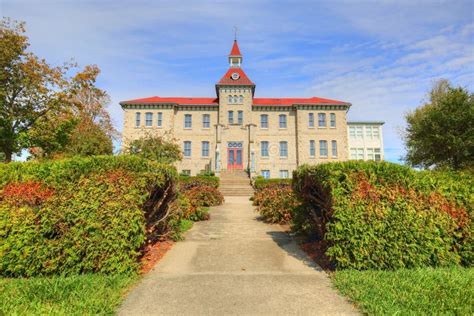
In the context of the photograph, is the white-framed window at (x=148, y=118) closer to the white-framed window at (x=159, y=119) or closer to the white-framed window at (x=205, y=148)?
the white-framed window at (x=159, y=119)

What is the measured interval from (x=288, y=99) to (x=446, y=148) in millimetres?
18411

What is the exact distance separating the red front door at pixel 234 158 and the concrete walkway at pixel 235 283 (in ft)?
76.0

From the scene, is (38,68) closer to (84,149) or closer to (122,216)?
(84,149)

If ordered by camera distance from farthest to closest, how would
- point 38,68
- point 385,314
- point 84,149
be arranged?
point 84,149, point 38,68, point 385,314

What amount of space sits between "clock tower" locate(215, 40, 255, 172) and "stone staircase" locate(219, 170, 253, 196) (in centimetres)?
120

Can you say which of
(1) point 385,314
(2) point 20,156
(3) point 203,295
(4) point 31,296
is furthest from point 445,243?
(2) point 20,156

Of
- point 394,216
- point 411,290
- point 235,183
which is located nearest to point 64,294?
point 411,290

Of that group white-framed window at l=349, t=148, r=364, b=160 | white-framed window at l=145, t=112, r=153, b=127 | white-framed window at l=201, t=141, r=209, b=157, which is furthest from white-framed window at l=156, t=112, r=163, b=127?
white-framed window at l=349, t=148, r=364, b=160

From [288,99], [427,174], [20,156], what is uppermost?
[288,99]

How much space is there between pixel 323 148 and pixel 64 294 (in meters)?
30.4

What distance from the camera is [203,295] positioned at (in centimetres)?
367

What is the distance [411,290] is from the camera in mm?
3592

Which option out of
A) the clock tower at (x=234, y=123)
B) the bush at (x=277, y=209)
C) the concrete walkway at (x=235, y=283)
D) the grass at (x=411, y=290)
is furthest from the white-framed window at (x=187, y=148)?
the grass at (x=411, y=290)

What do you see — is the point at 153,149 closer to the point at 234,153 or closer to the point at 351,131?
the point at 234,153
